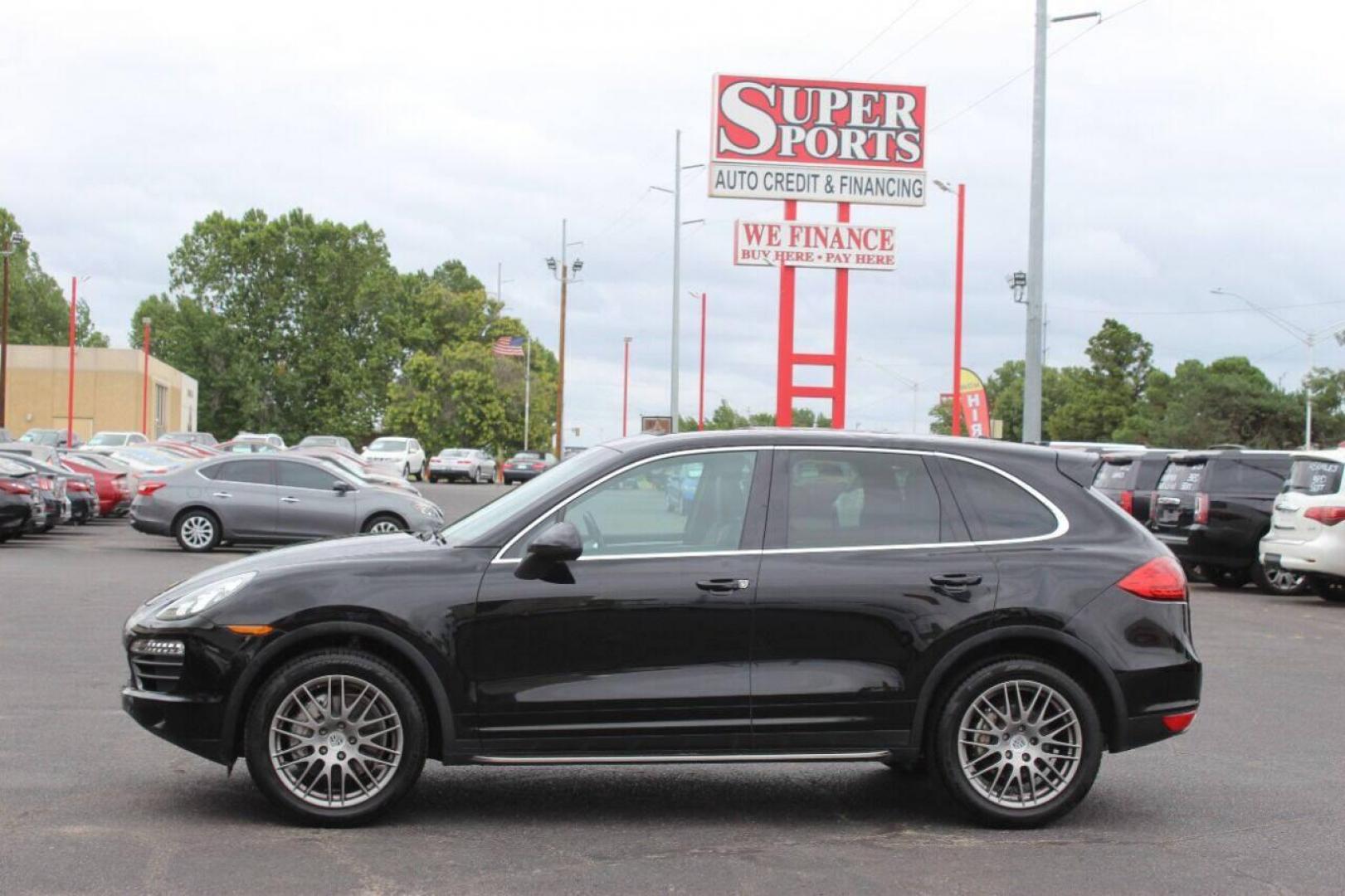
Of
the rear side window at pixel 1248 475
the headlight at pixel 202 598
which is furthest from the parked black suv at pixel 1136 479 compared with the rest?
the headlight at pixel 202 598

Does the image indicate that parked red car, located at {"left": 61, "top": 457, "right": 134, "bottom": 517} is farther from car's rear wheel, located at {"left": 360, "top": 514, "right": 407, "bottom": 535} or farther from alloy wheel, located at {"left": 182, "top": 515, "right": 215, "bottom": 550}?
car's rear wheel, located at {"left": 360, "top": 514, "right": 407, "bottom": 535}

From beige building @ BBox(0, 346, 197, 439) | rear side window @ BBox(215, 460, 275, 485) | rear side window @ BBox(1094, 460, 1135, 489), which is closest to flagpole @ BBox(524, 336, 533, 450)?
beige building @ BBox(0, 346, 197, 439)

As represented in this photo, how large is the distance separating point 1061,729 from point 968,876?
41.0 inches

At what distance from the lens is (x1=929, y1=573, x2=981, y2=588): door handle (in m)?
6.81

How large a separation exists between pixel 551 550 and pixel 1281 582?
1610cm

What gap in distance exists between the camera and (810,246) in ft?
115

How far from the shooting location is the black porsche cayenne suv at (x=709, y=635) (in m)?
6.51

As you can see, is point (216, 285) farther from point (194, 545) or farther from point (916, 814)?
point (916, 814)

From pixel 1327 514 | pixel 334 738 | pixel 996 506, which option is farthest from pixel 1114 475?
pixel 334 738

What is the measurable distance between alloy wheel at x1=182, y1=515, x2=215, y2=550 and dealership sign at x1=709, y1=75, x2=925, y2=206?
15.2 m

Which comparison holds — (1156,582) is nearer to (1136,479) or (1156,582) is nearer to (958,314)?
(1136,479)

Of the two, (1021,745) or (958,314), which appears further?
(958,314)

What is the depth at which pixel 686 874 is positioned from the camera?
6004mm

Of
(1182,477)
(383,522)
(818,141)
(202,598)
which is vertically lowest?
(383,522)
